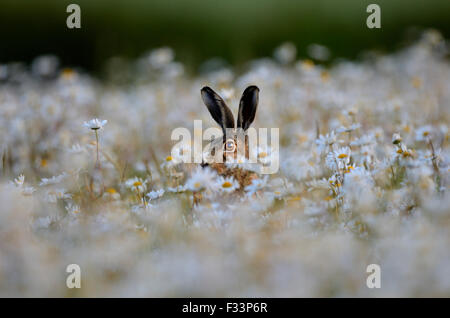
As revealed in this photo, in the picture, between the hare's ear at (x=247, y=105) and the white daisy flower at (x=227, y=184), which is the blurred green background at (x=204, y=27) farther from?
the white daisy flower at (x=227, y=184)

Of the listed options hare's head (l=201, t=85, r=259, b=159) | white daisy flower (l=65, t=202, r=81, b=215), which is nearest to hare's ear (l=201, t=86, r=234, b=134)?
hare's head (l=201, t=85, r=259, b=159)

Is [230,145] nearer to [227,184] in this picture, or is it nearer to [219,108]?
[219,108]

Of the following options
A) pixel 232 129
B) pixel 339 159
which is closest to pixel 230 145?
pixel 232 129

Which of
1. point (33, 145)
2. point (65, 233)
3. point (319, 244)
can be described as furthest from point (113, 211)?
point (33, 145)

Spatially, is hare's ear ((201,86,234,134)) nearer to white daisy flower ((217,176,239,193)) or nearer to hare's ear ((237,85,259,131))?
hare's ear ((237,85,259,131))

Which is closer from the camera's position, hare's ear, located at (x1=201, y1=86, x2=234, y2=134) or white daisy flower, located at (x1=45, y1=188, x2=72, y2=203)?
white daisy flower, located at (x1=45, y1=188, x2=72, y2=203)

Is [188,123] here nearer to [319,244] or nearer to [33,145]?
[33,145]

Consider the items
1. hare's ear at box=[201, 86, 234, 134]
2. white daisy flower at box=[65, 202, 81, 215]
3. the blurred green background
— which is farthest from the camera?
the blurred green background

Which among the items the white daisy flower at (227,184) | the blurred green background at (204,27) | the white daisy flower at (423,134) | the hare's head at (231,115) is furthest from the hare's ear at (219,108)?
the blurred green background at (204,27)
